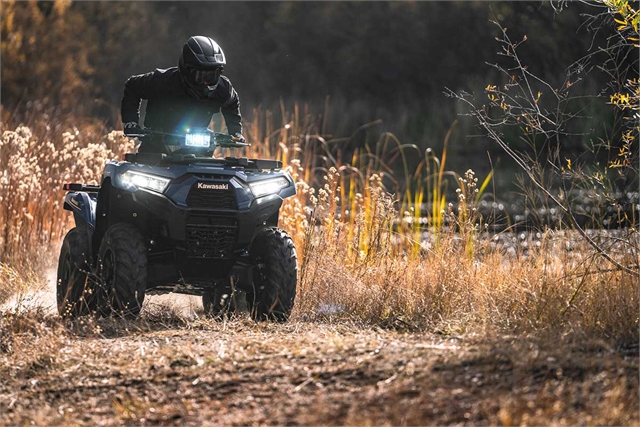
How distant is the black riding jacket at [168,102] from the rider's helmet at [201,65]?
0.08 meters

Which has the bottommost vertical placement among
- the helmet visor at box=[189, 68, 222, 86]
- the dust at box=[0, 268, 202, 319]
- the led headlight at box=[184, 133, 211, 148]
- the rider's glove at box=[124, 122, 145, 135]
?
the dust at box=[0, 268, 202, 319]

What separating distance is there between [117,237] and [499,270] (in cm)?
277

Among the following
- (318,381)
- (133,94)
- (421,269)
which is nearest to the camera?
(318,381)

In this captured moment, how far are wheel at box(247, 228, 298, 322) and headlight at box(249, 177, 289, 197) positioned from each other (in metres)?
0.26

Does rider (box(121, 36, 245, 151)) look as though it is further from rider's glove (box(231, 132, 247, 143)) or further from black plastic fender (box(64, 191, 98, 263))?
black plastic fender (box(64, 191, 98, 263))

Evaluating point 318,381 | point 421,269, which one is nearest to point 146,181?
point 421,269

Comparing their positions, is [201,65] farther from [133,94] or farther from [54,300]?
[54,300]

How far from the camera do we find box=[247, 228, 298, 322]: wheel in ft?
22.4

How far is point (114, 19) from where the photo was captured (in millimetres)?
31922

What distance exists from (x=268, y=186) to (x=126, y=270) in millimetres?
1065

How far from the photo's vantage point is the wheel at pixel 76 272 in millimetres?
7238

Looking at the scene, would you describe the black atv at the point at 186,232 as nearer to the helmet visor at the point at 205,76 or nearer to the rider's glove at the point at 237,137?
the rider's glove at the point at 237,137

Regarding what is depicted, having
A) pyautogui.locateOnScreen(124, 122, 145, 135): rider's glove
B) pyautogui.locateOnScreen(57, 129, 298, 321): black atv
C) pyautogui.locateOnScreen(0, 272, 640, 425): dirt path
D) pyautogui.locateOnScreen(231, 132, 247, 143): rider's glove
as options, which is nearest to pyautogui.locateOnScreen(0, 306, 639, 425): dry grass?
pyautogui.locateOnScreen(0, 272, 640, 425): dirt path

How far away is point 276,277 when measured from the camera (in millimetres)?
6844
